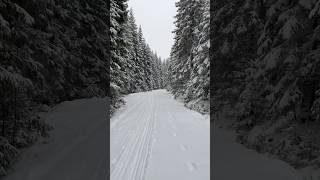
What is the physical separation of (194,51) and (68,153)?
17953mm

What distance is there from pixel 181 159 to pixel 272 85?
399cm

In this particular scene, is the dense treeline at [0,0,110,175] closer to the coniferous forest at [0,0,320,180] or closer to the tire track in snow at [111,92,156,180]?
the coniferous forest at [0,0,320,180]

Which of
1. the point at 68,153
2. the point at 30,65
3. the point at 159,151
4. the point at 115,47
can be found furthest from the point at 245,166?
the point at 115,47

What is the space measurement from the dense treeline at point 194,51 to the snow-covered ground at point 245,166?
911 centimetres

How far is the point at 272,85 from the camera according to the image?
11.9m

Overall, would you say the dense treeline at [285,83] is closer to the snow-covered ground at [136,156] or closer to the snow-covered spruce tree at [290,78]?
the snow-covered spruce tree at [290,78]

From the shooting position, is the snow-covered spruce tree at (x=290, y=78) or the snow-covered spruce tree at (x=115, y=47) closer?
the snow-covered spruce tree at (x=290, y=78)

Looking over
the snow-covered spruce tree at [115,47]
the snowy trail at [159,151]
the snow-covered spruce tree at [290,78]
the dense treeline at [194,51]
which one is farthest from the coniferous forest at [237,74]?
the snow-covered spruce tree at [115,47]

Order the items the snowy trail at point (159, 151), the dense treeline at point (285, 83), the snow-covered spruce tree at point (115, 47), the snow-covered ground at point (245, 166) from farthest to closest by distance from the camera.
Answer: the snow-covered spruce tree at point (115, 47), the dense treeline at point (285, 83), the snowy trail at point (159, 151), the snow-covered ground at point (245, 166)

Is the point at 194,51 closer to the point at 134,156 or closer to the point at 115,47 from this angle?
the point at 115,47

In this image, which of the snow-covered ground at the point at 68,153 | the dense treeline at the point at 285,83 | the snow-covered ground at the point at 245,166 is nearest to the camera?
the snow-covered ground at the point at 68,153

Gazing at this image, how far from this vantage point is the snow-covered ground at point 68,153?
8672 mm

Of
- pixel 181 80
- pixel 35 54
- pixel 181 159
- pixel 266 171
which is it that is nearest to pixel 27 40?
pixel 35 54

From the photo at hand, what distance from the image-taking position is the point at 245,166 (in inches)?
392
